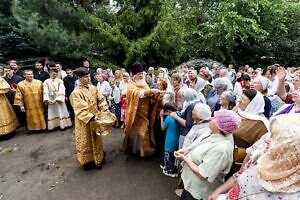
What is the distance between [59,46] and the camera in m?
9.80

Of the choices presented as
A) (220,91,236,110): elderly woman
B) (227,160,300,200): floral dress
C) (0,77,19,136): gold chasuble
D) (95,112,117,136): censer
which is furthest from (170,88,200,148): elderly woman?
(0,77,19,136): gold chasuble

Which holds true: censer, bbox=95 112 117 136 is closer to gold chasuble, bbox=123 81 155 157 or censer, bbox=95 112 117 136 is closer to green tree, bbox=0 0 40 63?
gold chasuble, bbox=123 81 155 157

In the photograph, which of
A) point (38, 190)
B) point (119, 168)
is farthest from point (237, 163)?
point (38, 190)

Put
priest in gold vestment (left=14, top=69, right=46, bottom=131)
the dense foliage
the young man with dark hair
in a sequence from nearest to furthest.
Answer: priest in gold vestment (left=14, top=69, right=46, bottom=131), the young man with dark hair, the dense foliage

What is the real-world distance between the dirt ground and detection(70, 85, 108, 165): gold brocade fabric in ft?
1.07

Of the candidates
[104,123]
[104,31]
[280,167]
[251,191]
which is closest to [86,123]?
[104,123]

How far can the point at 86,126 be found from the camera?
196 inches

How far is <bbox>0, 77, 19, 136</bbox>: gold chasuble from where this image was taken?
696cm

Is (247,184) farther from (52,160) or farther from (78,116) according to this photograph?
(52,160)

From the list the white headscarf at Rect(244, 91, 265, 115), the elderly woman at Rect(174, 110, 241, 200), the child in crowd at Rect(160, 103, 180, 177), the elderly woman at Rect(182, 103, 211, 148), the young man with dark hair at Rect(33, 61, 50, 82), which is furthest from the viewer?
the young man with dark hair at Rect(33, 61, 50, 82)

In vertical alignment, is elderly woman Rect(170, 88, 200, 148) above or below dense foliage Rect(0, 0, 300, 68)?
below

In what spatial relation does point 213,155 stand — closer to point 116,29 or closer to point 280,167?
point 280,167

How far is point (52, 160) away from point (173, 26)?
23.0 feet

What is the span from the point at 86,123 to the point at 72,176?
1.03 metres
